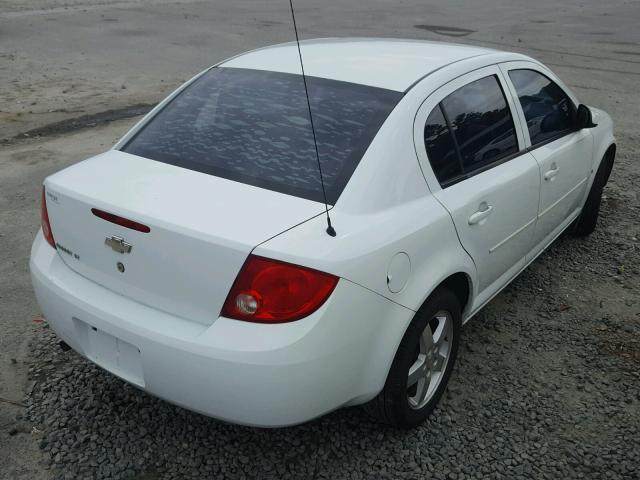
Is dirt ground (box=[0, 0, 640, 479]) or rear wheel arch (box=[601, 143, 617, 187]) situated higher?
rear wheel arch (box=[601, 143, 617, 187])

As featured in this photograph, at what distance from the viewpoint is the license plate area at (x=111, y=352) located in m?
2.42

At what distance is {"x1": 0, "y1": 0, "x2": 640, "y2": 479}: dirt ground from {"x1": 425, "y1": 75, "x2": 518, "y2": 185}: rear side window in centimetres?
112

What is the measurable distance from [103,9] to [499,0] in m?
14.3

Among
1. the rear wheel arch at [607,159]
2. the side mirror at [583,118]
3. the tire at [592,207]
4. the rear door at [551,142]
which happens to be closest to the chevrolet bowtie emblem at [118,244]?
the rear door at [551,142]

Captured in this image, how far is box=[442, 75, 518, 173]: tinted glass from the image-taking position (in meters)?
3.06

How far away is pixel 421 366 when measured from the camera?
284 centimetres

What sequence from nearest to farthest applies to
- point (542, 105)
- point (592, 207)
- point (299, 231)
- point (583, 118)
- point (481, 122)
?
point (299, 231)
point (481, 122)
point (542, 105)
point (583, 118)
point (592, 207)

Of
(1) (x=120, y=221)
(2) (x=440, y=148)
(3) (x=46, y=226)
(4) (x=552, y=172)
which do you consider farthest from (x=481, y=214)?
(3) (x=46, y=226)

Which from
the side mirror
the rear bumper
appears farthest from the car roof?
the rear bumper

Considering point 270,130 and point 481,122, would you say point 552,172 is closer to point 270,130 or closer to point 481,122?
point 481,122

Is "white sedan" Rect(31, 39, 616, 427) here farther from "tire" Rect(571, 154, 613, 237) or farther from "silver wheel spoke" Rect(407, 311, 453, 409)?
"tire" Rect(571, 154, 613, 237)

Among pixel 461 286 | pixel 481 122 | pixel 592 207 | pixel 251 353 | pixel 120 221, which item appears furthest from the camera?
pixel 592 207

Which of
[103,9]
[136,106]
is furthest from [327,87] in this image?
[103,9]

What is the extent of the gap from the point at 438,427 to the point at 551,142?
1.90m
